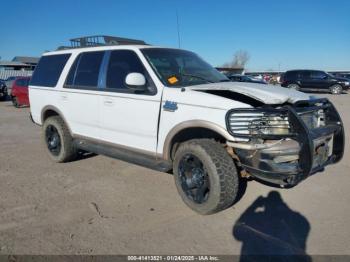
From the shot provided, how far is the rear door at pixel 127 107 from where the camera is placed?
4172 mm

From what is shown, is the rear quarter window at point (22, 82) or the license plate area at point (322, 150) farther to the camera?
the rear quarter window at point (22, 82)

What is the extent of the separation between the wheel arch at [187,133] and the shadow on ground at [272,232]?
39.7 inches

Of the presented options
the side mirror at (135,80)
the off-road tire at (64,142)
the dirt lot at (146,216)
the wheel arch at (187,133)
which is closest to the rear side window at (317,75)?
the dirt lot at (146,216)

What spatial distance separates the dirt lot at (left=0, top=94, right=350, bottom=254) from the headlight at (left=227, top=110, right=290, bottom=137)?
3.51 feet

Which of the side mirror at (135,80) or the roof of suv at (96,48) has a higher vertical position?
the roof of suv at (96,48)

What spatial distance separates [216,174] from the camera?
3.52m

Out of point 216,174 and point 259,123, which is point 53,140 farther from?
point 259,123

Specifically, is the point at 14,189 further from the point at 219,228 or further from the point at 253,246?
the point at 253,246

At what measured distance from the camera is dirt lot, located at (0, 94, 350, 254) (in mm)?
3148

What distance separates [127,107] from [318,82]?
23.3 metres

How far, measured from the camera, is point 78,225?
356 centimetres

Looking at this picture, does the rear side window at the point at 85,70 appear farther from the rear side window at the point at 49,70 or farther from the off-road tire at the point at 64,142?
the off-road tire at the point at 64,142

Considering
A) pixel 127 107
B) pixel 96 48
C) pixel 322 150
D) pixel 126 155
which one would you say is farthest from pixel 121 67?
pixel 322 150

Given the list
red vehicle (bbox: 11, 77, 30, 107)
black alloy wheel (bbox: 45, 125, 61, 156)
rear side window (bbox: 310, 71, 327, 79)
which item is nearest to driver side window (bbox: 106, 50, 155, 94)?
black alloy wheel (bbox: 45, 125, 61, 156)
